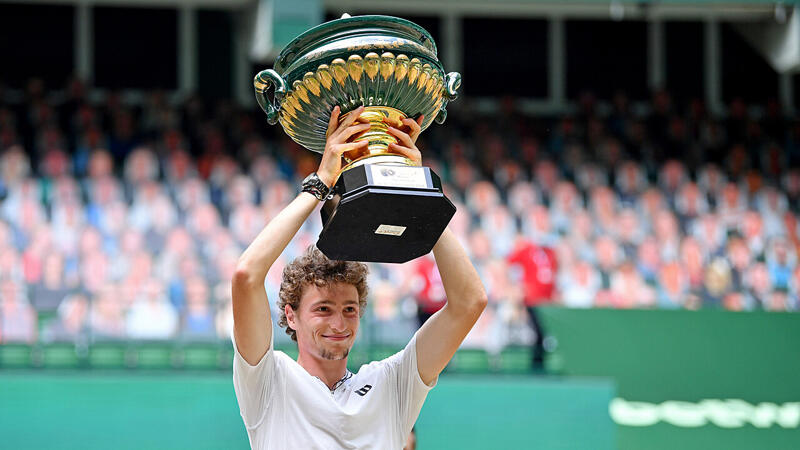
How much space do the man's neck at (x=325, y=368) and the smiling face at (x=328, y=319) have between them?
0.01 m

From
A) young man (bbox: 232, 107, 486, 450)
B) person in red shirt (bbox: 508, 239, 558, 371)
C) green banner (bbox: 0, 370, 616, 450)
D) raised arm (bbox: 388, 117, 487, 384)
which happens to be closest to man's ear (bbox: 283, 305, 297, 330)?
young man (bbox: 232, 107, 486, 450)

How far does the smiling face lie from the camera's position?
116 inches

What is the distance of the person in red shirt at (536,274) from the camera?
8.20m

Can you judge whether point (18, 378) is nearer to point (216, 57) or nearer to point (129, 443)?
point (129, 443)

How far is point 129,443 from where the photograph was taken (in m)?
7.82

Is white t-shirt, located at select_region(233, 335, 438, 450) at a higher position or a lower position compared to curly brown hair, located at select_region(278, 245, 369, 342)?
lower

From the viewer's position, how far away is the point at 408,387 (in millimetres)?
3041

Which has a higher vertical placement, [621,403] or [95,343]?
[95,343]

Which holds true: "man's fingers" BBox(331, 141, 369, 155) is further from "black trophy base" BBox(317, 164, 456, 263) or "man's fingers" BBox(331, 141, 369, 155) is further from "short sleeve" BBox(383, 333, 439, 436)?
"short sleeve" BBox(383, 333, 439, 436)

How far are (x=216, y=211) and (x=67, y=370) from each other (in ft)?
6.79

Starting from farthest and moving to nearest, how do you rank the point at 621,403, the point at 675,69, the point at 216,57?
the point at 675,69
the point at 216,57
the point at 621,403

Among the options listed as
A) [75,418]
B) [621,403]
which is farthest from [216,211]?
[621,403]

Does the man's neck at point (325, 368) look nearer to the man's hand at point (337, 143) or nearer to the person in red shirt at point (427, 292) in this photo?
the man's hand at point (337, 143)

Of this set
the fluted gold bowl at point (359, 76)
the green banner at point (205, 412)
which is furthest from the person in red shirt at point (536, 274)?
the fluted gold bowl at point (359, 76)
